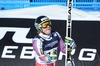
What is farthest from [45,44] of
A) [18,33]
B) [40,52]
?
[18,33]

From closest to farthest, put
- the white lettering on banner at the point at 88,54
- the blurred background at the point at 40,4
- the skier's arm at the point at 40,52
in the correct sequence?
the skier's arm at the point at 40,52, the white lettering on banner at the point at 88,54, the blurred background at the point at 40,4

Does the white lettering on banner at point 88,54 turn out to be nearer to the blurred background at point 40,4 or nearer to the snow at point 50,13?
the snow at point 50,13

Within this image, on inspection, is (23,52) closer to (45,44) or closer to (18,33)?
(18,33)

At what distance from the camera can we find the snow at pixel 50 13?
6.13 meters

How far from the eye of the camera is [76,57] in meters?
6.04

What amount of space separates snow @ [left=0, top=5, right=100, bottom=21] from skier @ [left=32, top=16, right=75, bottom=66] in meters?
1.07

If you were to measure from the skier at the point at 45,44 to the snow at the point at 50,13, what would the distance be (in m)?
1.07

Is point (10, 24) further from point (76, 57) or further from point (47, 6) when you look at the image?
point (76, 57)

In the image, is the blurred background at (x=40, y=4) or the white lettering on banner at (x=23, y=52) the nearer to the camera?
the white lettering on banner at (x=23, y=52)

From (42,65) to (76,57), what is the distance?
110cm

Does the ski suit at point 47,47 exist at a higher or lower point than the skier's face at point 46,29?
lower

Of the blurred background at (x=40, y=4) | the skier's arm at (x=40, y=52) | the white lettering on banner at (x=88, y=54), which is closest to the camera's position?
the skier's arm at (x=40, y=52)

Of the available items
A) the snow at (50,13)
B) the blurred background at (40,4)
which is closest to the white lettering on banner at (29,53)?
the snow at (50,13)

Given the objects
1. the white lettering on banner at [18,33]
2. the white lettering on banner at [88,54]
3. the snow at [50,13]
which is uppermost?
the snow at [50,13]
